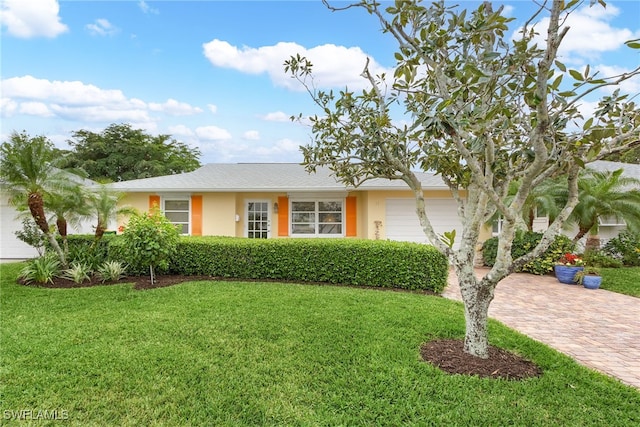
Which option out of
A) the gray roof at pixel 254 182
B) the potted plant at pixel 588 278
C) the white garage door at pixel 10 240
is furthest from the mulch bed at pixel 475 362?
the white garage door at pixel 10 240

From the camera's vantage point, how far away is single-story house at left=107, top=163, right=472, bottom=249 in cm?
1221

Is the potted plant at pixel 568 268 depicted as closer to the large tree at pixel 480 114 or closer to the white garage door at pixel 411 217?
the white garage door at pixel 411 217

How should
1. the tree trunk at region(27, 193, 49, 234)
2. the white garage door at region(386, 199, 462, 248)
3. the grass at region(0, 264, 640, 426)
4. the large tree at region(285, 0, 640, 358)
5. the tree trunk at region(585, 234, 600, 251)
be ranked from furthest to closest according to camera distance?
the white garage door at region(386, 199, 462, 248) → the tree trunk at region(585, 234, 600, 251) → the tree trunk at region(27, 193, 49, 234) → the grass at region(0, 264, 640, 426) → the large tree at region(285, 0, 640, 358)

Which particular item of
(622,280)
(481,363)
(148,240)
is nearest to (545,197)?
(622,280)

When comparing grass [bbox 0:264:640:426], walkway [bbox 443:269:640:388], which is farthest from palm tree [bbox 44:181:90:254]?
walkway [bbox 443:269:640:388]

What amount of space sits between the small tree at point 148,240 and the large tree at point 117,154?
65.6ft

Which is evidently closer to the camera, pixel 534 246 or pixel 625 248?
pixel 534 246

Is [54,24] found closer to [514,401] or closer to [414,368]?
[414,368]

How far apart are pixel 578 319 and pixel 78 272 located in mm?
10689

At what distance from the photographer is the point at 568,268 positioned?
9.16 m

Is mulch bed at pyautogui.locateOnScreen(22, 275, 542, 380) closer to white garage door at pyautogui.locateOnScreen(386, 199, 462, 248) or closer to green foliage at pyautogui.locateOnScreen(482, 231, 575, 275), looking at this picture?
green foliage at pyautogui.locateOnScreen(482, 231, 575, 275)

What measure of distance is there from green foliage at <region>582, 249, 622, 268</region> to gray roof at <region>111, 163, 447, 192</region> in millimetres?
4853

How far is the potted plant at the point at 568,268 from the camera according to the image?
912 cm

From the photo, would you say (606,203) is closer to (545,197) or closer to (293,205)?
(545,197)
